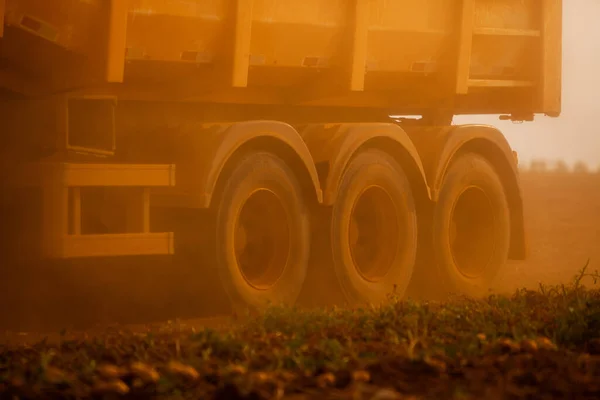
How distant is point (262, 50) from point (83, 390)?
16.2 feet

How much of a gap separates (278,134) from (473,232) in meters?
3.14

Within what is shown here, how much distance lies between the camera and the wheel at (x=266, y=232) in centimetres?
907

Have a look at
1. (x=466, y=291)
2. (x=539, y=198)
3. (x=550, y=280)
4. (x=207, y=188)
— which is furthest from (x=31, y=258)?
(x=539, y=198)

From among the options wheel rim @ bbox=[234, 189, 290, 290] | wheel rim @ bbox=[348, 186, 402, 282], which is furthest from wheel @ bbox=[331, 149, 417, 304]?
wheel rim @ bbox=[234, 189, 290, 290]

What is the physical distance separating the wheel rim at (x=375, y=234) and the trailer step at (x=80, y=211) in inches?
93.3

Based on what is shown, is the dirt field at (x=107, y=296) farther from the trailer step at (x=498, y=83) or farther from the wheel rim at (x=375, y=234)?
the trailer step at (x=498, y=83)

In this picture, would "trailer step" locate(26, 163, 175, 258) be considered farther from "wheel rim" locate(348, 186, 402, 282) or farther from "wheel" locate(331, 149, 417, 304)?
"wheel rim" locate(348, 186, 402, 282)

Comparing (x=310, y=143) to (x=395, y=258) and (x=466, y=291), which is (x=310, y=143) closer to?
(x=395, y=258)

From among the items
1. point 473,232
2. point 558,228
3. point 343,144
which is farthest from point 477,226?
point 558,228

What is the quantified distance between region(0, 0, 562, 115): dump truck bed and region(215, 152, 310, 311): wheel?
0.82m

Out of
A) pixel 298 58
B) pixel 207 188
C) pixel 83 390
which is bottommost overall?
pixel 83 390

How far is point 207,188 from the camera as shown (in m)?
8.66

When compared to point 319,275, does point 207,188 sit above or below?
above

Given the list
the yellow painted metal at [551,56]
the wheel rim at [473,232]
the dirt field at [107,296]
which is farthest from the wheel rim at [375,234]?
the yellow painted metal at [551,56]
